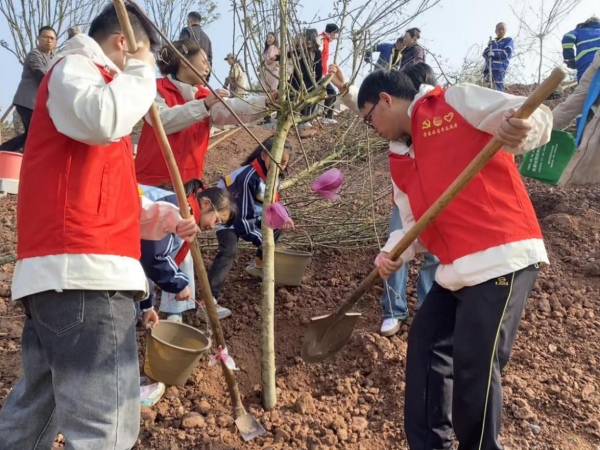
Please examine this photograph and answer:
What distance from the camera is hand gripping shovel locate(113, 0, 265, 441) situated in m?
1.80

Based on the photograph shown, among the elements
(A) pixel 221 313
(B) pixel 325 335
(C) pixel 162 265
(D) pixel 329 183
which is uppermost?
(D) pixel 329 183

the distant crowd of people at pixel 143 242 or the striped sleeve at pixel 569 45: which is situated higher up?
the striped sleeve at pixel 569 45

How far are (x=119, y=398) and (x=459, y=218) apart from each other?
1.25m

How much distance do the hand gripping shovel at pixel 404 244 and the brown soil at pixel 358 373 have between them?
26cm

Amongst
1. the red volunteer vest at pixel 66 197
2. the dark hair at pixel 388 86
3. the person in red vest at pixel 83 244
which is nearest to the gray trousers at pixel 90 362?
the person in red vest at pixel 83 244

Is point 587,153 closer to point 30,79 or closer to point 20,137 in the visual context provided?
point 30,79

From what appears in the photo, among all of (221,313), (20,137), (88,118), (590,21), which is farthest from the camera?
(20,137)

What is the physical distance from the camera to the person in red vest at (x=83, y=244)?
1565 mm

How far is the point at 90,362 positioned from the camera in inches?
63.3

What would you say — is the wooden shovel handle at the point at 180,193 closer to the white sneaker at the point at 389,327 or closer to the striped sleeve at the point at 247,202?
the white sneaker at the point at 389,327

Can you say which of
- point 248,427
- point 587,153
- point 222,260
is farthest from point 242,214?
point 587,153

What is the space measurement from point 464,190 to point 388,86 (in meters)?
0.54

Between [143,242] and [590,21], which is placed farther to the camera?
[590,21]

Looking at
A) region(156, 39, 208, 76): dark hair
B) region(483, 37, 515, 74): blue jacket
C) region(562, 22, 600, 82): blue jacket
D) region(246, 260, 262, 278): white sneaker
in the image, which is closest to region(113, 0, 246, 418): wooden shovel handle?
region(156, 39, 208, 76): dark hair
